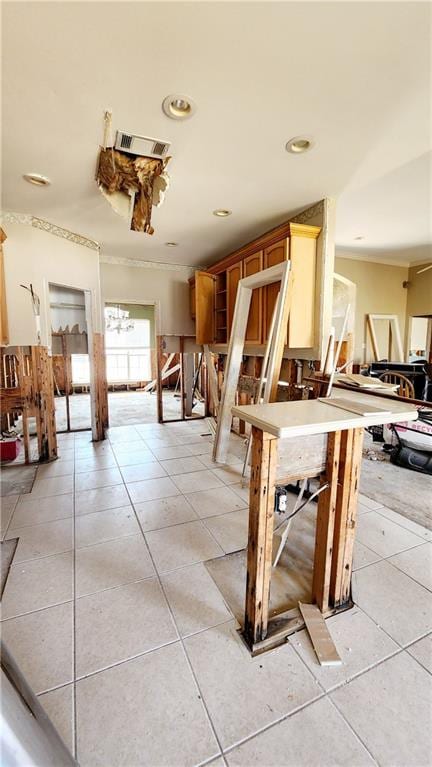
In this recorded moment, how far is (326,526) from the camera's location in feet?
4.60

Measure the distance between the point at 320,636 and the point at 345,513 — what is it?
0.54 m

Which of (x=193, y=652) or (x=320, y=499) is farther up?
(x=320, y=499)

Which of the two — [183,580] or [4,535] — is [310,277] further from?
[4,535]

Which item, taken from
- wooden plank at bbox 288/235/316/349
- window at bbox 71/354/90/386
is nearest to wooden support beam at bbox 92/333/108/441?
wooden plank at bbox 288/235/316/349

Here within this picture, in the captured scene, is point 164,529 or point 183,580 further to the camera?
point 164,529

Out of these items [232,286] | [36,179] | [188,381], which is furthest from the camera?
[188,381]

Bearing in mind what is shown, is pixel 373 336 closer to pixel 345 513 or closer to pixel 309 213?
pixel 309 213

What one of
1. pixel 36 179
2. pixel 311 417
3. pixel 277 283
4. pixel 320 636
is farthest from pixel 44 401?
pixel 320 636

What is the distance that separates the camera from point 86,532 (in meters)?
2.12

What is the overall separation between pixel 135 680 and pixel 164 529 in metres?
0.97

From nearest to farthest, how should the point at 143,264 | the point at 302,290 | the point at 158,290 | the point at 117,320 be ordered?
the point at 302,290 → the point at 143,264 → the point at 158,290 → the point at 117,320

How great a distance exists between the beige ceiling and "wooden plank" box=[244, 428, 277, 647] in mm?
1727

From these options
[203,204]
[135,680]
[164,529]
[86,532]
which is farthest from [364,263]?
[135,680]

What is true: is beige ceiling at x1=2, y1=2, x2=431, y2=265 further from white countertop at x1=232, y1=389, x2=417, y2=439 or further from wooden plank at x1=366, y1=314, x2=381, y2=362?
wooden plank at x1=366, y1=314, x2=381, y2=362
